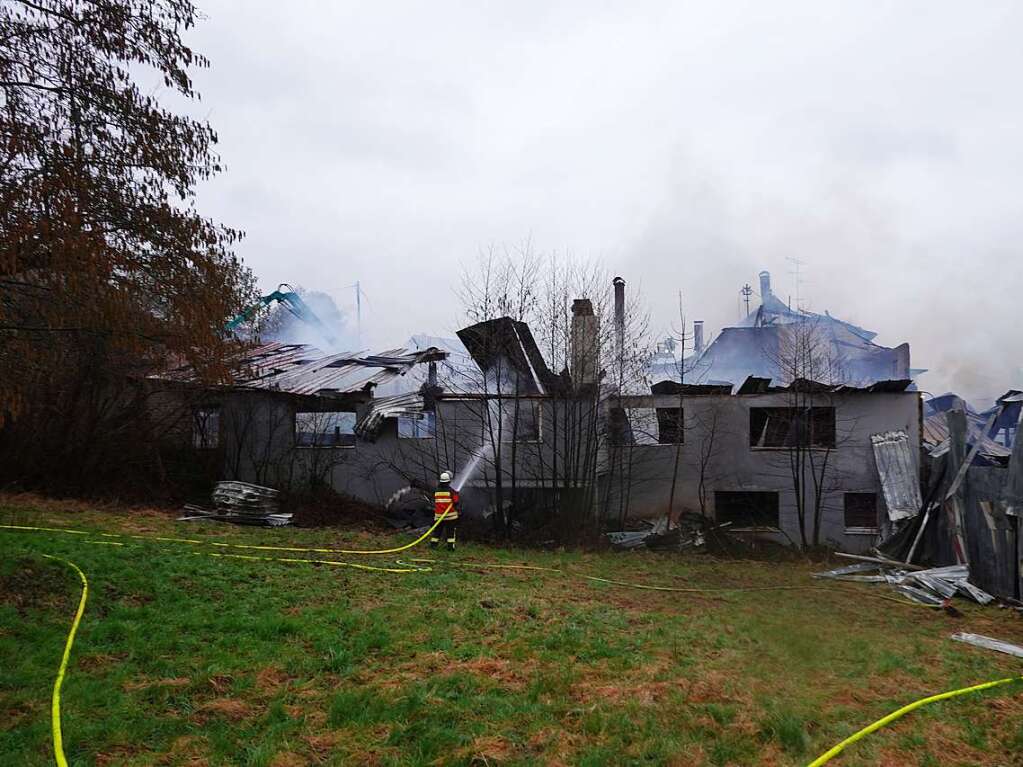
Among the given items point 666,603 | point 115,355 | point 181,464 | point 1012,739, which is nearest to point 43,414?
point 115,355

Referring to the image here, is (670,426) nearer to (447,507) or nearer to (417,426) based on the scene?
(417,426)

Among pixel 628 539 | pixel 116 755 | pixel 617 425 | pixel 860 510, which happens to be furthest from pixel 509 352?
pixel 116 755

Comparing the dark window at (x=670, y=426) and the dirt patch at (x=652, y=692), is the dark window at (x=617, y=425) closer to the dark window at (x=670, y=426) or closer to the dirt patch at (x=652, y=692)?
the dark window at (x=670, y=426)

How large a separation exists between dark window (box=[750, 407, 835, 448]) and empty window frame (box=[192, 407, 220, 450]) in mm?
14510

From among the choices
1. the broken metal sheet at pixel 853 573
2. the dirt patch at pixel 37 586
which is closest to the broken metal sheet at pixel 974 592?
the broken metal sheet at pixel 853 573

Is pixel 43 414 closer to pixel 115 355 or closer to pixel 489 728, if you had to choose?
pixel 115 355

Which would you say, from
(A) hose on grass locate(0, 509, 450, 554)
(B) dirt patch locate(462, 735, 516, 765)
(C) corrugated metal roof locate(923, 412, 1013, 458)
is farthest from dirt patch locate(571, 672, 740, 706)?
(C) corrugated metal roof locate(923, 412, 1013, 458)

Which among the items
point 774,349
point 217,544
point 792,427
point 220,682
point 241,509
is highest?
point 774,349

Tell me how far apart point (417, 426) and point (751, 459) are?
8.96 meters

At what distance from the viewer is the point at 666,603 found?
400 inches

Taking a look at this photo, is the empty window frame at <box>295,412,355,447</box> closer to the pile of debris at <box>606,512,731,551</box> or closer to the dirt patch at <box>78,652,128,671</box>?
the pile of debris at <box>606,512,731,551</box>

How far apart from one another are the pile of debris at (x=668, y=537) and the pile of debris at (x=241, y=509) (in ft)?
26.2

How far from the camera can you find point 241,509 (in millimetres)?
16734

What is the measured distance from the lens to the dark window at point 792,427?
728 inches
